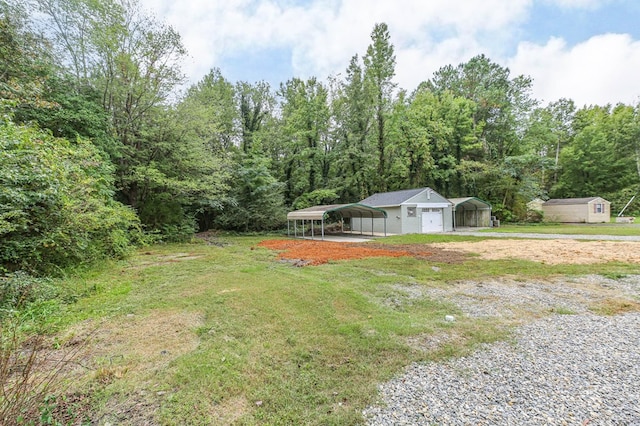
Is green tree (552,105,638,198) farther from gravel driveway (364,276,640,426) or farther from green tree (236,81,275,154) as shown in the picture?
gravel driveway (364,276,640,426)

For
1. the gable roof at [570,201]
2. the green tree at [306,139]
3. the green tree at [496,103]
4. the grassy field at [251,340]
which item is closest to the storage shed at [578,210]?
the gable roof at [570,201]

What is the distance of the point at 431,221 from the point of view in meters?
19.6

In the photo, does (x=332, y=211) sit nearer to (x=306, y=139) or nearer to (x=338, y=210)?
(x=338, y=210)

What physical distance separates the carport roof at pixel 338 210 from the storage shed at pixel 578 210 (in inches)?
743

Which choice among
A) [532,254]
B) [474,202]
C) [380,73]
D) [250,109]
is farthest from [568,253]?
[250,109]

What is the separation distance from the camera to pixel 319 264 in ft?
27.3

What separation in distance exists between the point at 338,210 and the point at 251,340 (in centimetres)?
1538

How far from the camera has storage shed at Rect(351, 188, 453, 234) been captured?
18.2 meters

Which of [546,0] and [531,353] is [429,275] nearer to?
[531,353]

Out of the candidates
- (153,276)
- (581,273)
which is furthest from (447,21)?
(153,276)

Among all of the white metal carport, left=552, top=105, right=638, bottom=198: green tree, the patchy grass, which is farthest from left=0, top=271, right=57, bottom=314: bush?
left=552, top=105, right=638, bottom=198: green tree

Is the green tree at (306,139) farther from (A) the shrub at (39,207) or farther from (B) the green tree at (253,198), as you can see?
(A) the shrub at (39,207)

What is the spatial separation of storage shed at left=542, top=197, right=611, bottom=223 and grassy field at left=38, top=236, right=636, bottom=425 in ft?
76.4

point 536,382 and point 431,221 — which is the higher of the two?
point 431,221
